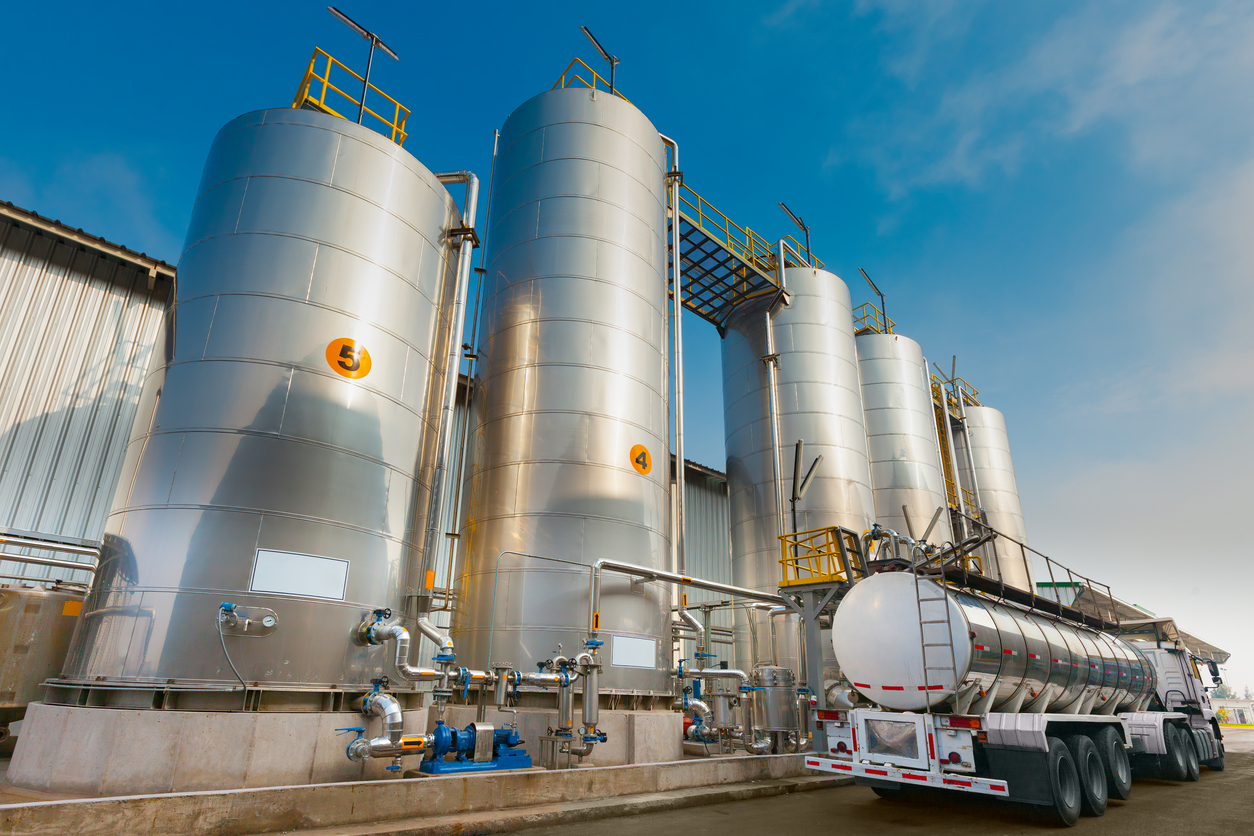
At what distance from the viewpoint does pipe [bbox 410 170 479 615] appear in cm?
1072

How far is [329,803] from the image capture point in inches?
283

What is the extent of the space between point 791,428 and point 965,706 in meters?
11.1

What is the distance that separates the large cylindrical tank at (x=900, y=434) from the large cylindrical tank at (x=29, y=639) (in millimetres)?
19598

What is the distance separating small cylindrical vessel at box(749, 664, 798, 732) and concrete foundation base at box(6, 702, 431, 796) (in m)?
8.18

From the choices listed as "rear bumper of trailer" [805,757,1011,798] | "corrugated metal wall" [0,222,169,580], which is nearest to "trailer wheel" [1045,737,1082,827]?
"rear bumper of trailer" [805,757,1011,798]

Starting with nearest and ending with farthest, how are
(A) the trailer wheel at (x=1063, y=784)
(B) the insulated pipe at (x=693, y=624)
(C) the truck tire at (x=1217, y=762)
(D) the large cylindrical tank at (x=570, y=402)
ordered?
(A) the trailer wheel at (x=1063, y=784), (D) the large cylindrical tank at (x=570, y=402), (B) the insulated pipe at (x=693, y=624), (C) the truck tire at (x=1217, y=762)

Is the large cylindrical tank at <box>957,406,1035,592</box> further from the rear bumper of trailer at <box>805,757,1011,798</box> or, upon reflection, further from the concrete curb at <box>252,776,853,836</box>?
the rear bumper of trailer at <box>805,757,1011,798</box>

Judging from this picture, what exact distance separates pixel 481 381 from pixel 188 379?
18.5 ft

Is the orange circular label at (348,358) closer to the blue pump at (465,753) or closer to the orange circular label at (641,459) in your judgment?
the blue pump at (465,753)

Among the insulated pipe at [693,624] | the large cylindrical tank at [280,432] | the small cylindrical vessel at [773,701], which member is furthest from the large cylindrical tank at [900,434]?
the large cylindrical tank at [280,432]

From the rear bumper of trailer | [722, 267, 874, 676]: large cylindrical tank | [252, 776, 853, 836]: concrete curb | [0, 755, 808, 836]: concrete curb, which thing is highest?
[722, 267, 874, 676]: large cylindrical tank

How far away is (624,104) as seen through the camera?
51.9ft

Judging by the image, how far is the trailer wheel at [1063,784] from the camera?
847 centimetres

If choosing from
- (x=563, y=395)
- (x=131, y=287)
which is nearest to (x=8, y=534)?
→ (x=131, y=287)
